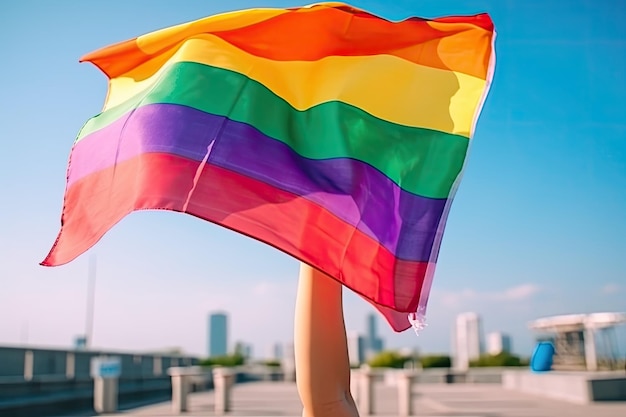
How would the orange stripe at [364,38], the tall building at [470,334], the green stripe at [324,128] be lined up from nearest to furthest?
the green stripe at [324,128] → the orange stripe at [364,38] → the tall building at [470,334]

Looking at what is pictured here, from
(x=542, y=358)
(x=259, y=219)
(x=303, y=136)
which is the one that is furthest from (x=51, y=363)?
(x=259, y=219)

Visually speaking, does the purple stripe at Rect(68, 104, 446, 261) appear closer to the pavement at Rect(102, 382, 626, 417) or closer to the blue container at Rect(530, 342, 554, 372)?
the blue container at Rect(530, 342, 554, 372)

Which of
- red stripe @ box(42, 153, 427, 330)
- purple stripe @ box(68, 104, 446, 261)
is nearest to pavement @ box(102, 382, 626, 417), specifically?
purple stripe @ box(68, 104, 446, 261)

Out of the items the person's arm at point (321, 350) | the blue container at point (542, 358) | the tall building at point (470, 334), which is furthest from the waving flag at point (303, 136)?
the tall building at point (470, 334)

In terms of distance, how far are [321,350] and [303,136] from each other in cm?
124

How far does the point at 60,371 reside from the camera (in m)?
17.3

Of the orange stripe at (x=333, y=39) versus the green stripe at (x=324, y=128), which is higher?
the orange stripe at (x=333, y=39)

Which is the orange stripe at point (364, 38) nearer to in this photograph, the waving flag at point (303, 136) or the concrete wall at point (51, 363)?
the waving flag at point (303, 136)

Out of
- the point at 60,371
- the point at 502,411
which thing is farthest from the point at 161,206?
the point at 60,371

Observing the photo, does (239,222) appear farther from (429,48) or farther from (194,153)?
(429,48)

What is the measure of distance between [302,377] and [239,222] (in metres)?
0.87

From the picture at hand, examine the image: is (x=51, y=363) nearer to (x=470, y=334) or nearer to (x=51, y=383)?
(x=51, y=383)

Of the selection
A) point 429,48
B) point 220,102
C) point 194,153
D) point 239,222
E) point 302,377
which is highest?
point 429,48

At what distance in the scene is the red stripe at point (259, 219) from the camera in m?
3.57
